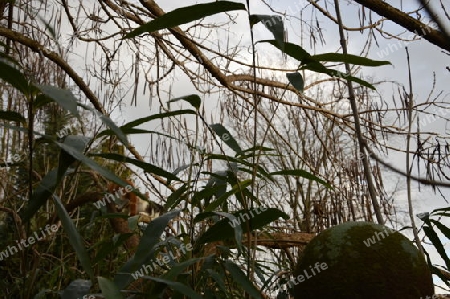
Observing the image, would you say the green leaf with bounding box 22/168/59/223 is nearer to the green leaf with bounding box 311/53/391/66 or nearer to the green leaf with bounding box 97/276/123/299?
the green leaf with bounding box 97/276/123/299

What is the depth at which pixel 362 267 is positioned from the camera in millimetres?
1033

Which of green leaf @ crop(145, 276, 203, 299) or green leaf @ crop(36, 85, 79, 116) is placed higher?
green leaf @ crop(36, 85, 79, 116)

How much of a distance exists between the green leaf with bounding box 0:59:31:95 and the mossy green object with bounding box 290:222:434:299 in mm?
628

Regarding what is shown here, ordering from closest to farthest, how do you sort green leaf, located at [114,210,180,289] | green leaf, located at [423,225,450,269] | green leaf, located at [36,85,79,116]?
green leaf, located at [36,85,79,116] < green leaf, located at [114,210,180,289] < green leaf, located at [423,225,450,269]

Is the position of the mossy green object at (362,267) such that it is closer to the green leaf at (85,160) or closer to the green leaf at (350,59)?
the green leaf at (350,59)

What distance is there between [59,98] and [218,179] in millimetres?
594

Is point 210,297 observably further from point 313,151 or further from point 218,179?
point 313,151

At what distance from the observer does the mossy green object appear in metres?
1.03

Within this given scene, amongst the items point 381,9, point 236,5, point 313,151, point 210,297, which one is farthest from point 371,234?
point 313,151

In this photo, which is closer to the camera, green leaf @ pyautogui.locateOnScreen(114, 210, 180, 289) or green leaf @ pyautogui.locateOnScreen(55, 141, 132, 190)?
green leaf @ pyautogui.locateOnScreen(55, 141, 132, 190)

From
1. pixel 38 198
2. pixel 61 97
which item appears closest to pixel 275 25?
pixel 61 97

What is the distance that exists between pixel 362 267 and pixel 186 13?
0.56m

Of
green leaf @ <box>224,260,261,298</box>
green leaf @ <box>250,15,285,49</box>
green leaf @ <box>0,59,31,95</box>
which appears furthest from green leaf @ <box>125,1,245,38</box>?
green leaf @ <box>224,260,261,298</box>

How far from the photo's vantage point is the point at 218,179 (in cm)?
122
